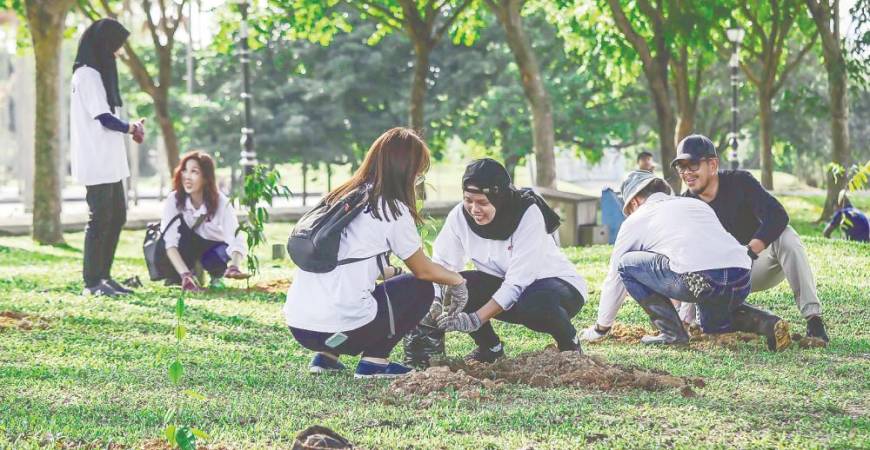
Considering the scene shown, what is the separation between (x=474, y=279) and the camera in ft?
22.0

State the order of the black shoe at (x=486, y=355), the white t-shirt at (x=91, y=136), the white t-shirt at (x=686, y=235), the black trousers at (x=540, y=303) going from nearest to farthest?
1. the black trousers at (x=540, y=303)
2. the black shoe at (x=486, y=355)
3. the white t-shirt at (x=686, y=235)
4. the white t-shirt at (x=91, y=136)

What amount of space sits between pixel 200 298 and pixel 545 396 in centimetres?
531

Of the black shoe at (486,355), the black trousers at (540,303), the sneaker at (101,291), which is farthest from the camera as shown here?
the sneaker at (101,291)

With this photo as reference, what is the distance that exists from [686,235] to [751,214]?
3.05 ft

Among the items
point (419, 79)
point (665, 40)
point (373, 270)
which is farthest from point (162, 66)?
point (373, 270)

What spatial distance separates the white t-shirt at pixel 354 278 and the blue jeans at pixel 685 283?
5.92 ft

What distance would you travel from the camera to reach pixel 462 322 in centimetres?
632

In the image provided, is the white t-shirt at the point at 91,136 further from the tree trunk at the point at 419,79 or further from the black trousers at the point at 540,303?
the tree trunk at the point at 419,79

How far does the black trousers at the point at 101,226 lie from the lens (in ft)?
32.7

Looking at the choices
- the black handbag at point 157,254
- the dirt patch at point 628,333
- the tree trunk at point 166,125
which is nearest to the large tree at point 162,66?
the tree trunk at point 166,125

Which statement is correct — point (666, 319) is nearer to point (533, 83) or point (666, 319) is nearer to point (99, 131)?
point (99, 131)

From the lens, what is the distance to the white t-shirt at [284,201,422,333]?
5.96 meters

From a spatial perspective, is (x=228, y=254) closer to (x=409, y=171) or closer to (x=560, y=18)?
(x=409, y=171)

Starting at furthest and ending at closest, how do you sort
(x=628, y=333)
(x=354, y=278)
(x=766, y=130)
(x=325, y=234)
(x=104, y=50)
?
(x=766, y=130), (x=104, y=50), (x=628, y=333), (x=354, y=278), (x=325, y=234)
